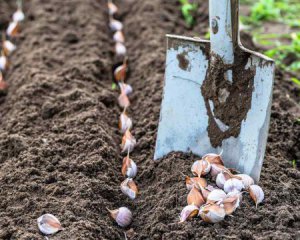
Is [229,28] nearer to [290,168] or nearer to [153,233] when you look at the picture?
[290,168]

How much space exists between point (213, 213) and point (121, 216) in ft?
1.43

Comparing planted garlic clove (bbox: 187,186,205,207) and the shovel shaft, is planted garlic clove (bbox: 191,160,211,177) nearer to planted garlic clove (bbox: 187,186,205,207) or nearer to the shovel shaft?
planted garlic clove (bbox: 187,186,205,207)

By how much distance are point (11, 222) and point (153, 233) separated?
23.2 inches

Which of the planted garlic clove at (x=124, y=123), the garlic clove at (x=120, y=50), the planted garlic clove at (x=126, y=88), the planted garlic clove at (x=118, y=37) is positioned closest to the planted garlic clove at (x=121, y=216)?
the planted garlic clove at (x=124, y=123)

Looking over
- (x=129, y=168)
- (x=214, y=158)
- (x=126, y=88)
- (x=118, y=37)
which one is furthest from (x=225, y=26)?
(x=118, y=37)

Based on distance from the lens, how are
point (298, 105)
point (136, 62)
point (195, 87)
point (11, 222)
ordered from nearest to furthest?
point (11, 222)
point (195, 87)
point (298, 105)
point (136, 62)

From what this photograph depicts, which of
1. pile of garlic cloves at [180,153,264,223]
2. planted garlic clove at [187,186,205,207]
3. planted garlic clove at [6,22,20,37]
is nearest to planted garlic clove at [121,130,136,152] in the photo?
pile of garlic cloves at [180,153,264,223]

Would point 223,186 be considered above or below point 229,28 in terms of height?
below

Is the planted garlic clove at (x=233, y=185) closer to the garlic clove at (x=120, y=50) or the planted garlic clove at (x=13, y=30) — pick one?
the garlic clove at (x=120, y=50)

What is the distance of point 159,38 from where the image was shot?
4.14 meters

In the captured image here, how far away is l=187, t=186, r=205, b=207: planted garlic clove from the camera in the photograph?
2.46 m

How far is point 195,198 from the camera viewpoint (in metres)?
2.48

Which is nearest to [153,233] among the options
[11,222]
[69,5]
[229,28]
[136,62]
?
[11,222]

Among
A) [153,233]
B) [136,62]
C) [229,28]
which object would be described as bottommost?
[153,233]
